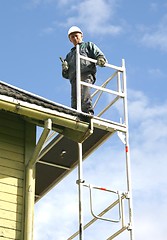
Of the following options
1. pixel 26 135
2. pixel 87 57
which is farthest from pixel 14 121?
pixel 87 57

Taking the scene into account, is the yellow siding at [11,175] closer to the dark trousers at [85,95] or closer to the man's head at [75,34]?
the dark trousers at [85,95]

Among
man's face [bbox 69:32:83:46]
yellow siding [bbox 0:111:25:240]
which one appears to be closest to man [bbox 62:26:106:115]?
Answer: man's face [bbox 69:32:83:46]

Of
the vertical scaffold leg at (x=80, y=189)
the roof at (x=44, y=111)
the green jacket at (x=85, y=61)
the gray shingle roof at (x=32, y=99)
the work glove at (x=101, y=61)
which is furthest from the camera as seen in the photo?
the green jacket at (x=85, y=61)

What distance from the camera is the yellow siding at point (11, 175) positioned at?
11.0m

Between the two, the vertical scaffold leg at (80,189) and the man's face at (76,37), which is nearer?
the vertical scaffold leg at (80,189)

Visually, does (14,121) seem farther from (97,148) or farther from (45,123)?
(97,148)

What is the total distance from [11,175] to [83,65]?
289cm

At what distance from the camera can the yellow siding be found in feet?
36.2

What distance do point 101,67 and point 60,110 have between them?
1.87 meters

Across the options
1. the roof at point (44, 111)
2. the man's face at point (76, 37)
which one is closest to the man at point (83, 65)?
the man's face at point (76, 37)

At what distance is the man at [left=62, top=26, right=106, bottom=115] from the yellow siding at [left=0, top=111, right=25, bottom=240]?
1.39 metres

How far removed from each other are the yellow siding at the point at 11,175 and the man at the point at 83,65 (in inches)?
54.7

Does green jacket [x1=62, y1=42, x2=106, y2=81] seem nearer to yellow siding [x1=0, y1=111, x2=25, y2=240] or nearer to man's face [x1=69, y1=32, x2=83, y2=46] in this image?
man's face [x1=69, y1=32, x2=83, y2=46]

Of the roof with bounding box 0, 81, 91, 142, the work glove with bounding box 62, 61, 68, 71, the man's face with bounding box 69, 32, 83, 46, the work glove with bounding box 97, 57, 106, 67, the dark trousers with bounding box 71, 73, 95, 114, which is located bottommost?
the roof with bounding box 0, 81, 91, 142
